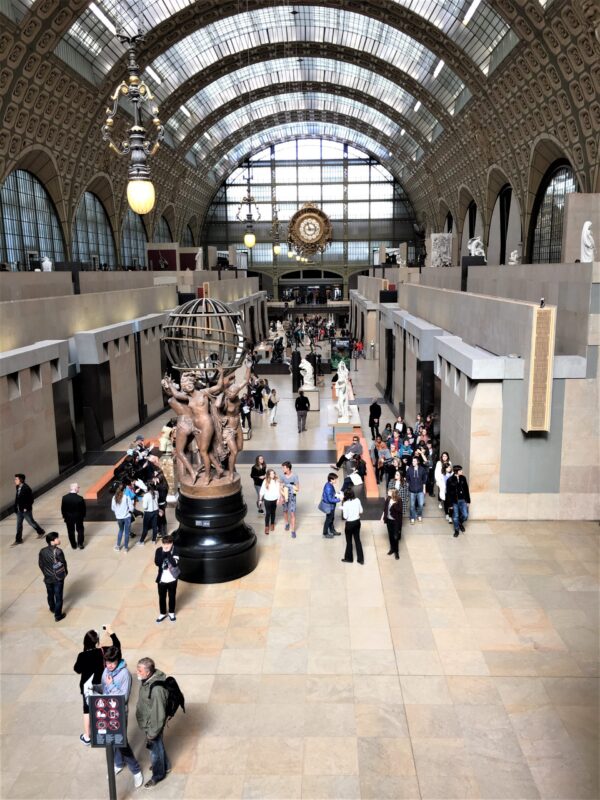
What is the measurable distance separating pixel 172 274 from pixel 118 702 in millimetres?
24973

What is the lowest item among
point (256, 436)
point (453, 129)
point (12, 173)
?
point (256, 436)

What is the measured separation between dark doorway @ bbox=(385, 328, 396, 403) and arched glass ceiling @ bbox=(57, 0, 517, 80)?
38.4ft

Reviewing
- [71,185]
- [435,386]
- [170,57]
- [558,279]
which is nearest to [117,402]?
[435,386]

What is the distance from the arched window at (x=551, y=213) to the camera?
27.0 meters

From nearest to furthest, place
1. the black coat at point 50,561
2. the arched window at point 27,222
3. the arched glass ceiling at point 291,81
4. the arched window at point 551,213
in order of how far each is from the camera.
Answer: the black coat at point 50,561 → the arched window at point 551,213 → the arched window at point 27,222 → the arched glass ceiling at point 291,81

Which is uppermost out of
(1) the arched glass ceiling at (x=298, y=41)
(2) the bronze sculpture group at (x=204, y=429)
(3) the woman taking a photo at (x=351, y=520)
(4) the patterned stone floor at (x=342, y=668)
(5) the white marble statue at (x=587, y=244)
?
(1) the arched glass ceiling at (x=298, y=41)

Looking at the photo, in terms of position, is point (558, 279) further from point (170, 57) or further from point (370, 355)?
point (170, 57)

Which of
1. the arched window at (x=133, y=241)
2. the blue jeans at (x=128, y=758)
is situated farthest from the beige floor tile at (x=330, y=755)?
the arched window at (x=133, y=241)

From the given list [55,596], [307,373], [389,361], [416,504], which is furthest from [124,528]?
[389,361]

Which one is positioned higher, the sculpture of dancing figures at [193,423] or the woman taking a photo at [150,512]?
the sculpture of dancing figures at [193,423]

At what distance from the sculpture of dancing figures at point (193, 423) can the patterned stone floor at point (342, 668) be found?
5.18 feet

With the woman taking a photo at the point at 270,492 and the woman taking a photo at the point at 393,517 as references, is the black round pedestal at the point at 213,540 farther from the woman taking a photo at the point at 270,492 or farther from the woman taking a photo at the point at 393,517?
the woman taking a photo at the point at 393,517

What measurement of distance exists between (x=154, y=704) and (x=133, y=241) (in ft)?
137

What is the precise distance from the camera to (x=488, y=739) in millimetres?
6105
